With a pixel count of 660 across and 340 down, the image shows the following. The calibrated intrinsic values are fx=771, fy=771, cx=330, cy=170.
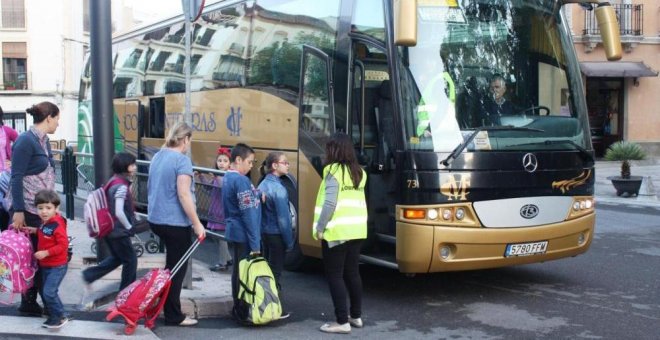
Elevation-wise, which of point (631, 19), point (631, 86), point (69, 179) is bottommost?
point (69, 179)

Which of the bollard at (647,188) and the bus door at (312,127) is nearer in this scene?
the bus door at (312,127)

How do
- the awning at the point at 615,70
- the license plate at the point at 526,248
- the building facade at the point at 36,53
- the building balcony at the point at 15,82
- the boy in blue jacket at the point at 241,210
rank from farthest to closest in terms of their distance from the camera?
the building facade at the point at 36,53, the building balcony at the point at 15,82, the awning at the point at 615,70, the license plate at the point at 526,248, the boy in blue jacket at the point at 241,210

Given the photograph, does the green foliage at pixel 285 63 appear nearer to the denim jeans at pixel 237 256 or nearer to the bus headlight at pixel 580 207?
the denim jeans at pixel 237 256

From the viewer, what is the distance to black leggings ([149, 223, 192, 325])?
6.29m

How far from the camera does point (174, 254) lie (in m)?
6.34

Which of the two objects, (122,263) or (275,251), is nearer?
(122,263)

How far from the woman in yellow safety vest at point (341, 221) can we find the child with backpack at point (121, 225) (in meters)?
1.68

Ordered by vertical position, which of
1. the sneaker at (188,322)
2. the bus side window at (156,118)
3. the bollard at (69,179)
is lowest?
the sneaker at (188,322)

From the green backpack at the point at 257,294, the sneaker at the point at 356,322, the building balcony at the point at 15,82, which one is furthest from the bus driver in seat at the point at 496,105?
the building balcony at the point at 15,82

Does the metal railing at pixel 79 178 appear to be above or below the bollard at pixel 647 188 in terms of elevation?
above

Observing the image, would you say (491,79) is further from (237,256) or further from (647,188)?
(647,188)

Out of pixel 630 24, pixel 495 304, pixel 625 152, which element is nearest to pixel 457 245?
pixel 495 304

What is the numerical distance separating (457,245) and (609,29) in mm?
3088

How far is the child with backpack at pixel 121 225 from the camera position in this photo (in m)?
6.70
